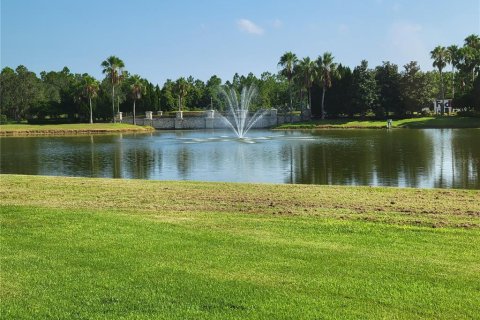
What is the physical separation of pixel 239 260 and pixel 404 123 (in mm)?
73400

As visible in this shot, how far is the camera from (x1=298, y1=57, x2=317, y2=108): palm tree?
295 ft

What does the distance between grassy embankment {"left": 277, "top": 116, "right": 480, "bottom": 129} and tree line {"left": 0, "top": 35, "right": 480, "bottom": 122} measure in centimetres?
460

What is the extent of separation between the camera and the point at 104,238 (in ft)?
26.6

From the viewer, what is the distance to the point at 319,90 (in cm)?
9450

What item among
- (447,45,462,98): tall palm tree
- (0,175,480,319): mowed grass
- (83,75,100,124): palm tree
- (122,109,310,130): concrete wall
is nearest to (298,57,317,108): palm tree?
(122,109,310,130): concrete wall

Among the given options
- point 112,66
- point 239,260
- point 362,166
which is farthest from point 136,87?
point 239,260

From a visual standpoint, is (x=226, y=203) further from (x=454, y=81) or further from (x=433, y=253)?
(x=454, y=81)

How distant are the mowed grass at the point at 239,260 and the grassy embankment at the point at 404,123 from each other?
63845 millimetres

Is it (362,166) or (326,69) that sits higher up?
(326,69)

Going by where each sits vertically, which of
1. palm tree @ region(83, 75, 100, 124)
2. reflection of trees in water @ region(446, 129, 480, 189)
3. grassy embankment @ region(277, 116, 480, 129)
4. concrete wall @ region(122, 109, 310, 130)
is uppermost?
palm tree @ region(83, 75, 100, 124)

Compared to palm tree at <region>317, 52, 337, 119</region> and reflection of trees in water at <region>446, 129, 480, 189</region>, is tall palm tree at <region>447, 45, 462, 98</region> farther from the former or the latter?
reflection of trees in water at <region>446, 129, 480, 189</region>

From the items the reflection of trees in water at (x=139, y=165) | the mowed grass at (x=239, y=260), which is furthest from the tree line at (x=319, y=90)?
the mowed grass at (x=239, y=260)

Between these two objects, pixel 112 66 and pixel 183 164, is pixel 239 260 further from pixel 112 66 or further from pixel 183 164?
pixel 112 66

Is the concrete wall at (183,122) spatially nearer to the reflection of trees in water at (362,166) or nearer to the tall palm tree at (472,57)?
the tall palm tree at (472,57)
